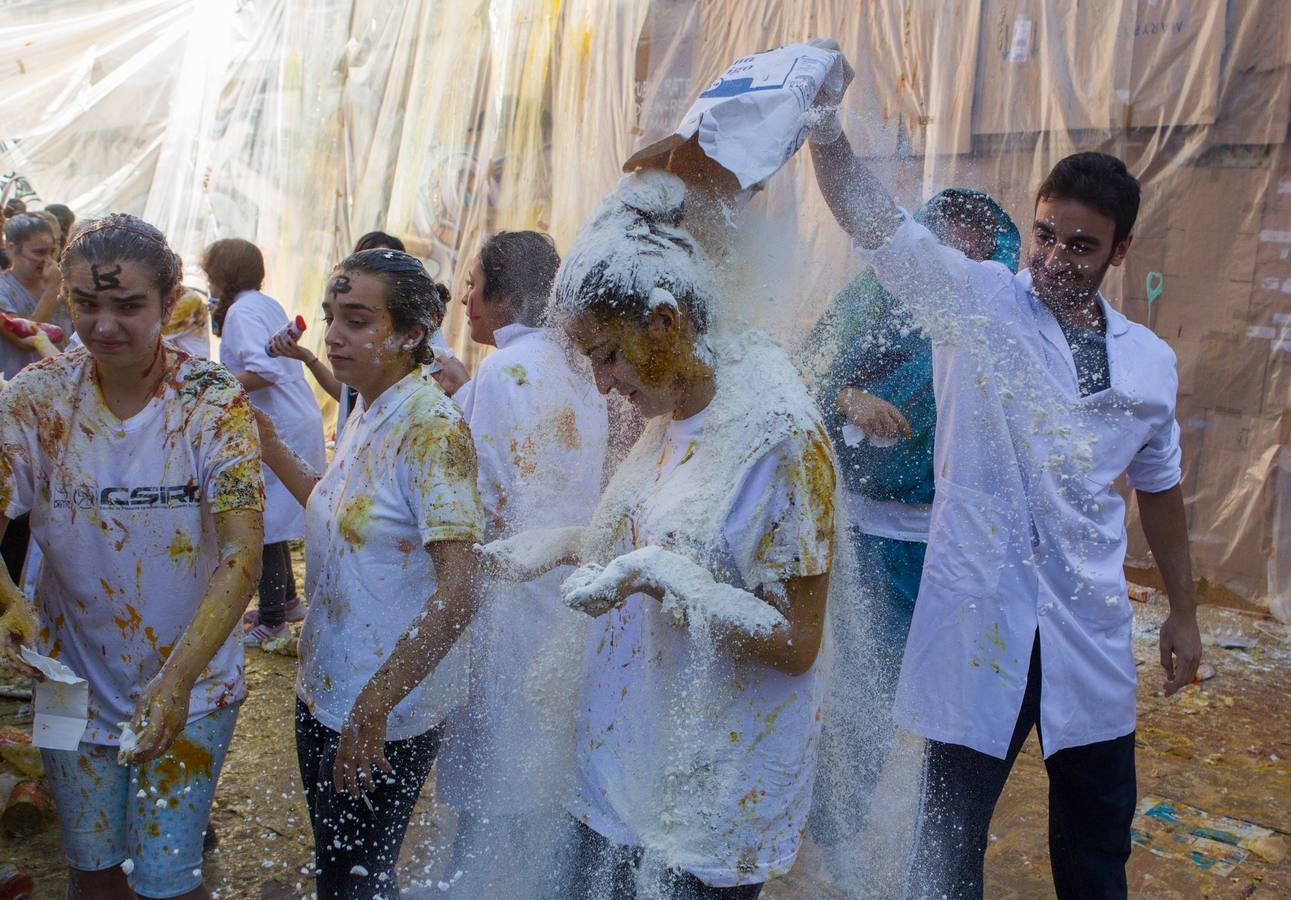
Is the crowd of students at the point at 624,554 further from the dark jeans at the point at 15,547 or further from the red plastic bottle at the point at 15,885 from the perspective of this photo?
the dark jeans at the point at 15,547

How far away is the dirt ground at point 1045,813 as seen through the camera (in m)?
3.20

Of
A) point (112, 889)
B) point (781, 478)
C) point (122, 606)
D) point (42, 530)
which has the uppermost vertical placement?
point (781, 478)

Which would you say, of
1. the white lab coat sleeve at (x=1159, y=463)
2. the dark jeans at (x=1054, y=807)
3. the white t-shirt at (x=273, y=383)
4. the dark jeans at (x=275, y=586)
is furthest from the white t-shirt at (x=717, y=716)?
the dark jeans at (x=275, y=586)

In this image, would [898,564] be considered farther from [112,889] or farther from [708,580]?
[112,889]

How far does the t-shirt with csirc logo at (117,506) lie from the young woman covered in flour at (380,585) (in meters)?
0.23

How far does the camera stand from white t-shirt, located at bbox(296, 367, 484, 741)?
2.22 metres

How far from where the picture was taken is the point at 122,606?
7.54ft

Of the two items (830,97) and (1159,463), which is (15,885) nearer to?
(830,97)

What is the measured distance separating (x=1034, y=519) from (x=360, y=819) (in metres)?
1.64

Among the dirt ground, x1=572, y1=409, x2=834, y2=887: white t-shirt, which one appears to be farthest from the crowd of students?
the dirt ground

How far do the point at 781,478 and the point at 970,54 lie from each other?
5213mm

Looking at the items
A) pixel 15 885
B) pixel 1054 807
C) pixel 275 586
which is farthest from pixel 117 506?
pixel 275 586

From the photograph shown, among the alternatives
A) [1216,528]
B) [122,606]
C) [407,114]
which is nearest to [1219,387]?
[1216,528]

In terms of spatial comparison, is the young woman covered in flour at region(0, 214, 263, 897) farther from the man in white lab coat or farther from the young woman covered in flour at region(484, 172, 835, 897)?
the man in white lab coat
